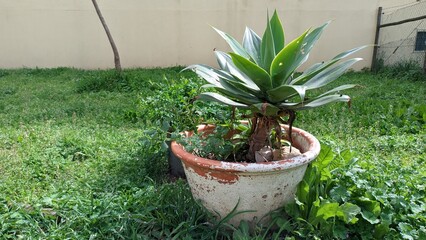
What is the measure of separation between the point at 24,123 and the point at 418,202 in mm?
3487

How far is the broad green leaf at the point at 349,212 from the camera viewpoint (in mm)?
1559

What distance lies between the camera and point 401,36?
6445 millimetres

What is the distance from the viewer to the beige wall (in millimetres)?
6926

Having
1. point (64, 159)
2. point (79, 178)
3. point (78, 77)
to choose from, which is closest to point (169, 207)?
point (79, 178)

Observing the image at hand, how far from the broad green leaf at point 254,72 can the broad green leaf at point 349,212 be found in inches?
26.6

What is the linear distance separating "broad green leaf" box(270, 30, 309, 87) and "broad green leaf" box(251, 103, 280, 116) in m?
0.13

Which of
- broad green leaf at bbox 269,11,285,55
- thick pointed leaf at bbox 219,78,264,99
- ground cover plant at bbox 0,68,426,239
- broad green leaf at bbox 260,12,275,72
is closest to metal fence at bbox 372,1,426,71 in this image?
ground cover plant at bbox 0,68,426,239

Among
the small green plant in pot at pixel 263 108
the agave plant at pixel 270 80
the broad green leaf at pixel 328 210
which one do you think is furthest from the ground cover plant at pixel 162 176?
the agave plant at pixel 270 80

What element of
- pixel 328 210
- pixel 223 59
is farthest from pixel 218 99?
pixel 328 210

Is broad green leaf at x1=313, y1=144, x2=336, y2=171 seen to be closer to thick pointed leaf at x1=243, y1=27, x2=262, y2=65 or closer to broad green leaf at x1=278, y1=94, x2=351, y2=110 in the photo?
broad green leaf at x1=278, y1=94, x2=351, y2=110

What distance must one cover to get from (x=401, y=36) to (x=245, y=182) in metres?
6.26

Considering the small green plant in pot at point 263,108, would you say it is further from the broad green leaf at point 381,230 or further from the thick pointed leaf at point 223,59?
the broad green leaf at point 381,230

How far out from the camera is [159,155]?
2.43m

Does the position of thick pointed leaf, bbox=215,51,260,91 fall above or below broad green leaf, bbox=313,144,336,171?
above
